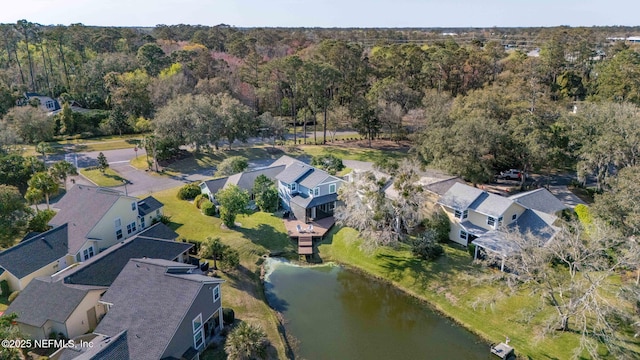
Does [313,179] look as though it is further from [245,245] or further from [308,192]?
[245,245]

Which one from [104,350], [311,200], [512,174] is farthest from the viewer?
[512,174]

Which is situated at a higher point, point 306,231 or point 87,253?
point 87,253

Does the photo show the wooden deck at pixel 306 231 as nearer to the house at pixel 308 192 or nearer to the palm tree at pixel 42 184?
the house at pixel 308 192

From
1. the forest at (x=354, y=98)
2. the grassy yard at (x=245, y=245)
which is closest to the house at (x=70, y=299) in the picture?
the grassy yard at (x=245, y=245)

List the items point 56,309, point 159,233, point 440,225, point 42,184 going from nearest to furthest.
Result: point 56,309
point 159,233
point 440,225
point 42,184

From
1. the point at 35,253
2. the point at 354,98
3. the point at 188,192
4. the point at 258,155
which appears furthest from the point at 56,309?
the point at 354,98

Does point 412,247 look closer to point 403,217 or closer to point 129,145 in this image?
point 403,217
